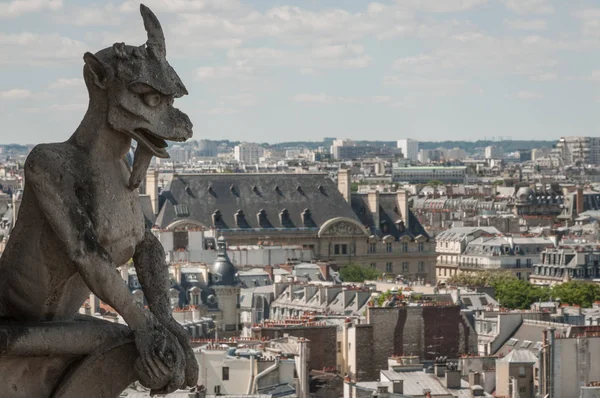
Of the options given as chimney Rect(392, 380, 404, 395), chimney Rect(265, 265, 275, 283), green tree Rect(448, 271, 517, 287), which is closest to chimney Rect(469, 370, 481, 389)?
chimney Rect(392, 380, 404, 395)

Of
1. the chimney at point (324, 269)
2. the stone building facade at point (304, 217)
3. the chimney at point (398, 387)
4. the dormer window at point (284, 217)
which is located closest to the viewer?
the chimney at point (398, 387)

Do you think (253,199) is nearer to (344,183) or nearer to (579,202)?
(344,183)

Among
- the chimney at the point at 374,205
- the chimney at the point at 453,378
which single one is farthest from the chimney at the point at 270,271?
the chimney at the point at 453,378

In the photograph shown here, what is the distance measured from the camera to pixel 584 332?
157 feet

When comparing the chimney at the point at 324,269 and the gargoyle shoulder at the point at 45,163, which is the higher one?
the gargoyle shoulder at the point at 45,163

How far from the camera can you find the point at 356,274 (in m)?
98.1

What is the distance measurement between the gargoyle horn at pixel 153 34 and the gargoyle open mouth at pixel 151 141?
0.26 m

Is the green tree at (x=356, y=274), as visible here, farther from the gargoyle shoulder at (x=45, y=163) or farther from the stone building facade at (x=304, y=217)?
the gargoyle shoulder at (x=45, y=163)

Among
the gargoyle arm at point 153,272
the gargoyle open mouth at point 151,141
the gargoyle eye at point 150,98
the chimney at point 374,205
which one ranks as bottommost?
the chimney at point 374,205

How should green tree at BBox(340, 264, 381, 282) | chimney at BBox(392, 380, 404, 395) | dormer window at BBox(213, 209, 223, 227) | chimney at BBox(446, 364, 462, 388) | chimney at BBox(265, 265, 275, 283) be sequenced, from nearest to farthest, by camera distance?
chimney at BBox(392, 380, 404, 395) → chimney at BBox(446, 364, 462, 388) → chimney at BBox(265, 265, 275, 283) → green tree at BBox(340, 264, 381, 282) → dormer window at BBox(213, 209, 223, 227)

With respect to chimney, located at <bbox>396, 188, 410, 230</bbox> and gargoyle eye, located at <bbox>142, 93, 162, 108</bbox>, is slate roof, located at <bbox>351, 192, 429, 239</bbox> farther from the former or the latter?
gargoyle eye, located at <bbox>142, 93, 162, 108</bbox>

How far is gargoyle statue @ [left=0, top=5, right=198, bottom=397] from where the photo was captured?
20.8 feet

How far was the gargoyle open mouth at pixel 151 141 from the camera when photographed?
6.48 meters

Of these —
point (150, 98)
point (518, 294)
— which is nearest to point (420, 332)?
point (518, 294)
